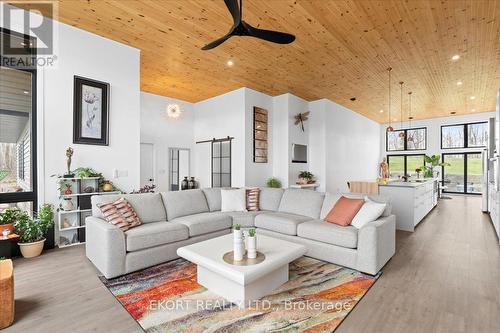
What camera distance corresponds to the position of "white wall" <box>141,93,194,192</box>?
6.63m

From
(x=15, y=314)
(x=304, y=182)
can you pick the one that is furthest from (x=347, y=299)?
(x=304, y=182)

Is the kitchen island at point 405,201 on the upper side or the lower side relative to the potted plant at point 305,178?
lower

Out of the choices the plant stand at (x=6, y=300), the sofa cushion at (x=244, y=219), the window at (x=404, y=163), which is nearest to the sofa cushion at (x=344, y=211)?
the sofa cushion at (x=244, y=219)

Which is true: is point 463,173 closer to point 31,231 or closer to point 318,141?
point 318,141

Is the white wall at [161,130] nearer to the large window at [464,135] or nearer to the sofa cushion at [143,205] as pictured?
the sofa cushion at [143,205]

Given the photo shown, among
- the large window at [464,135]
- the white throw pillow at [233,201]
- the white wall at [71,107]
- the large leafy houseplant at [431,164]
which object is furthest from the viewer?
the large window at [464,135]

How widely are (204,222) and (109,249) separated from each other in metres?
1.23

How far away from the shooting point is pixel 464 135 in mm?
9828

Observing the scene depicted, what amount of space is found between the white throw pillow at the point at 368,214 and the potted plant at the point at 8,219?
14.9 ft

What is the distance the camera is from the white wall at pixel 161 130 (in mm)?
6633

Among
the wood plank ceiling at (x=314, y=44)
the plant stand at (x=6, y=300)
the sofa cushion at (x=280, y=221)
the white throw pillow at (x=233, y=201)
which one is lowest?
the plant stand at (x=6, y=300)

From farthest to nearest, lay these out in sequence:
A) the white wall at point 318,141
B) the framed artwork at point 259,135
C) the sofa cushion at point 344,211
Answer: the white wall at point 318,141 → the framed artwork at point 259,135 → the sofa cushion at point 344,211

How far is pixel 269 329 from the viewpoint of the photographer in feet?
6.02

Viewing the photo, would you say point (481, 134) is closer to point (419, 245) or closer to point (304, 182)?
point (304, 182)
